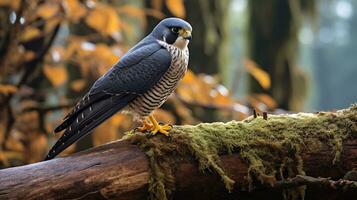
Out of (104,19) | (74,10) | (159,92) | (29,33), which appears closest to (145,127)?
(159,92)

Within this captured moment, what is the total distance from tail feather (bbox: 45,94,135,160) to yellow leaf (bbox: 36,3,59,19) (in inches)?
57.1

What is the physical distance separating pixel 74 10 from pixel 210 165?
2006 mm

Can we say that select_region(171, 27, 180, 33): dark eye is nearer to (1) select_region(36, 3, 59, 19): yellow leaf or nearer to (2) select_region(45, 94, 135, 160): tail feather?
(2) select_region(45, 94, 135, 160): tail feather

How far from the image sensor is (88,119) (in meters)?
2.58

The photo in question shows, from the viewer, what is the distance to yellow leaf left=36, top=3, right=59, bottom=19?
3.99 m

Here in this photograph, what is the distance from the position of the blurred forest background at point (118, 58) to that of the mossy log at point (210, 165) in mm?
1510

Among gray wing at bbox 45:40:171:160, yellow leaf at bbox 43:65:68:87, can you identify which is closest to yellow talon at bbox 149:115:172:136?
gray wing at bbox 45:40:171:160

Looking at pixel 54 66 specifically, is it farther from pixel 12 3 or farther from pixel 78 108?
pixel 78 108

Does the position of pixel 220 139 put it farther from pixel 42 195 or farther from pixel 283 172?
pixel 42 195

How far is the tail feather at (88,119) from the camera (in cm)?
245

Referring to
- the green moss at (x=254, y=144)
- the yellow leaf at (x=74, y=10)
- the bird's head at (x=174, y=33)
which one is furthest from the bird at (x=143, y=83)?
the yellow leaf at (x=74, y=10)

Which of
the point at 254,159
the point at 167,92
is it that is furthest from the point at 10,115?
the point at 254,159

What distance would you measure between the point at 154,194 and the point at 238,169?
358 millimetres

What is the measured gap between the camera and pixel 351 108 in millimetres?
2631
